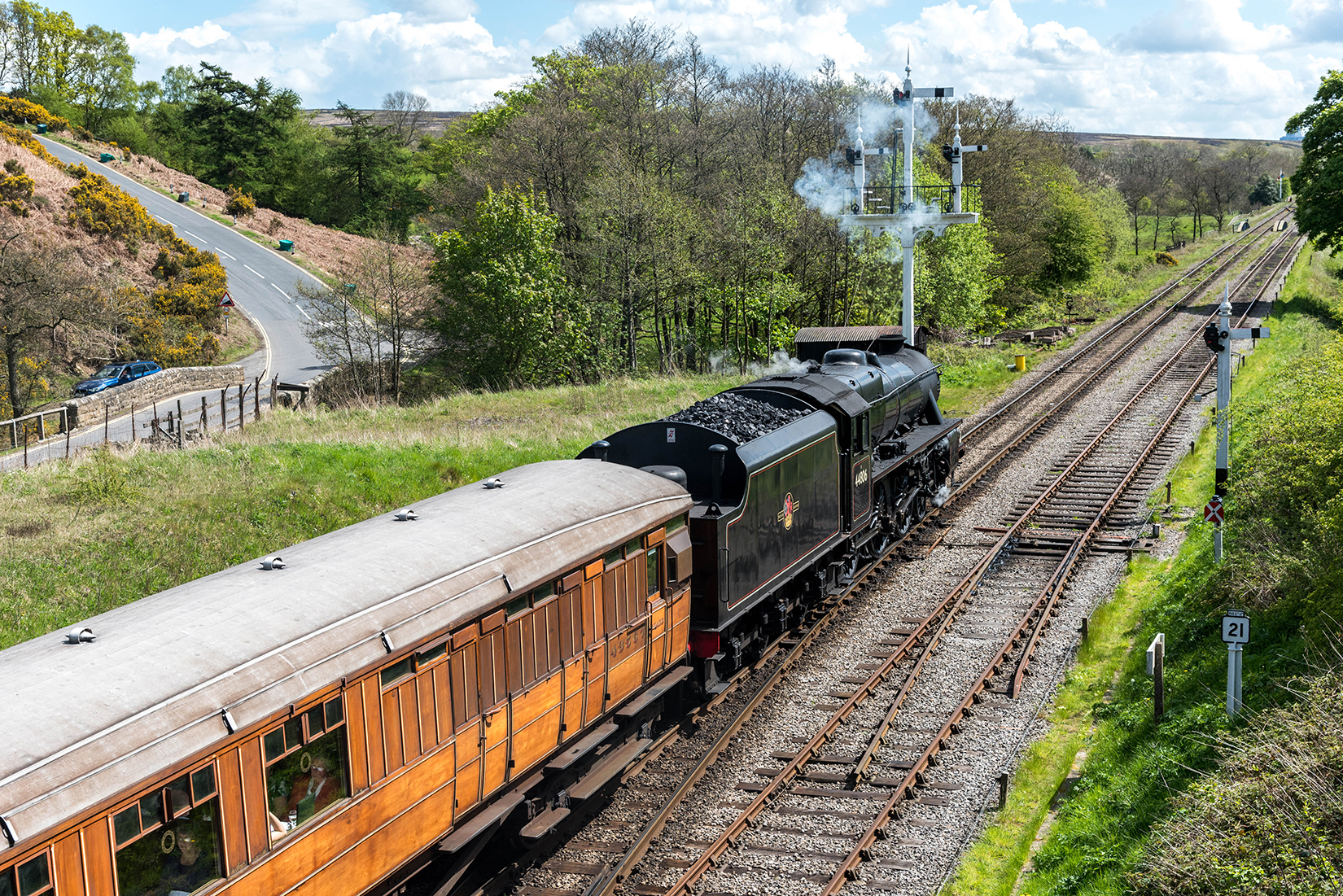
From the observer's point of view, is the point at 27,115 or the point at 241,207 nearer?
the point at 241,207

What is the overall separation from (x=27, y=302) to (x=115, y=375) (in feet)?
25.8

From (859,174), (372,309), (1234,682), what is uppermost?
(859,174)

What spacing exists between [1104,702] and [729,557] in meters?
5.27

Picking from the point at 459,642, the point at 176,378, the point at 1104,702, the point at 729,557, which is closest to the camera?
the point at 459,642

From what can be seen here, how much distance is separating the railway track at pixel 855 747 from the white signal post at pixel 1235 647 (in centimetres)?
282

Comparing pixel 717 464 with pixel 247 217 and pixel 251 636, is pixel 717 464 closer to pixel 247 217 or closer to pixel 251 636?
pixel 251 636

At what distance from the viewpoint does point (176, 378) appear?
124ft

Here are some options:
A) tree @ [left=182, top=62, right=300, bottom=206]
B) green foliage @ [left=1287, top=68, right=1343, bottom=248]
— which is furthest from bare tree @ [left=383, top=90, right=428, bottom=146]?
green foliage @ [left=1287, top=68, right=1343, bottom=248]

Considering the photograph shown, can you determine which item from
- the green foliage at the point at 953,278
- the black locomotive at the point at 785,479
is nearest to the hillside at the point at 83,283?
the black locomotive at the point at 785,479

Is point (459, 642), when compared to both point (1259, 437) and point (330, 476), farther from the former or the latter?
point (1259, 437)

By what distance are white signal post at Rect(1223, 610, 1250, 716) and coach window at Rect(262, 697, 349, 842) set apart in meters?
8.87

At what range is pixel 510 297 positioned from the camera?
114ft

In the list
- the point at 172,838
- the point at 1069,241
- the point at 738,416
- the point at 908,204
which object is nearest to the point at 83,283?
the point at 908,204

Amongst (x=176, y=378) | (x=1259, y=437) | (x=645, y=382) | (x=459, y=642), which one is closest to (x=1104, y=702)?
(x=1259, y=437)
